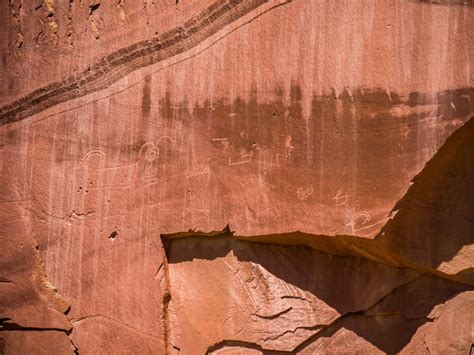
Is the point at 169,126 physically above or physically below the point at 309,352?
above

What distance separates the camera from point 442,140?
10.2 feet

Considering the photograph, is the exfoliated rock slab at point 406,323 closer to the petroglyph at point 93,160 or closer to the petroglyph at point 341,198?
the petroglyph at point 341,198

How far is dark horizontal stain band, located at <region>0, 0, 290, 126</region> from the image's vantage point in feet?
10.9

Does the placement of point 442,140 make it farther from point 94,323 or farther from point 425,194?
point 94,323

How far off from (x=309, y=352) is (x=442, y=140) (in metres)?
0.89

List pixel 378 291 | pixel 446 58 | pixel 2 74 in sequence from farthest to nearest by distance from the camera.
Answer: pixel 2 74, pixel 378 291, pixel 446 58

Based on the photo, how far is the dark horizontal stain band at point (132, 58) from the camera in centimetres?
332

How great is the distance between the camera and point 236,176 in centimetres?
330

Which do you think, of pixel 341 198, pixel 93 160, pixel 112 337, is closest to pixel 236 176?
pixel 341 198

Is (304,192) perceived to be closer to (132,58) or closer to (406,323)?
(406,323)

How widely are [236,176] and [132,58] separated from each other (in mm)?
595

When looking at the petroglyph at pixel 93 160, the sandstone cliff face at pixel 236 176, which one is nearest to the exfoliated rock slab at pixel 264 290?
the sandstone cliff face at pixel 236 176

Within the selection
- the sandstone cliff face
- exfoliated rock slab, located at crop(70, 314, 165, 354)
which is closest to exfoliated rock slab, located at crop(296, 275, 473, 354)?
the sandstone cliff face

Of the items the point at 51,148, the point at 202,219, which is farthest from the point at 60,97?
the point at 202,219
